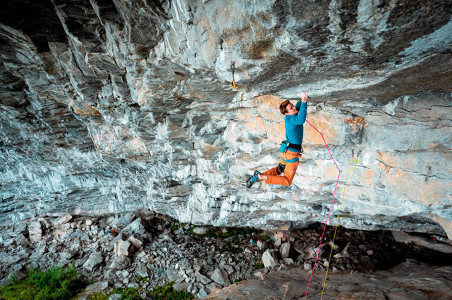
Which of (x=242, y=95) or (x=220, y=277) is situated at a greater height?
(x=242, y=95)

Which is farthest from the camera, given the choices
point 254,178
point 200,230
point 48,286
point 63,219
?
point 63,219

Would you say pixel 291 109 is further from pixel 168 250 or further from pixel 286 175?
pixel 168 250

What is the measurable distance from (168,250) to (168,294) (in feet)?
8.57

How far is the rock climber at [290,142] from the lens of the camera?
4316mm

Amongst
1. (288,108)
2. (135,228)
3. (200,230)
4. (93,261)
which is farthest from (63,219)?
(288,108)

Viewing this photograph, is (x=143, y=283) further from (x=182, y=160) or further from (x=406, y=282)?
(x=406, y=282)

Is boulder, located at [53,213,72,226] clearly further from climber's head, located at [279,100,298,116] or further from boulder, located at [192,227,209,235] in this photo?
climber's head, located at [279,100,298,116]

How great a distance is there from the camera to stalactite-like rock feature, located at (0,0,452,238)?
291cm

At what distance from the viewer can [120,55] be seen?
5527mm

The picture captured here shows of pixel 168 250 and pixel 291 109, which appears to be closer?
pixel 291 109

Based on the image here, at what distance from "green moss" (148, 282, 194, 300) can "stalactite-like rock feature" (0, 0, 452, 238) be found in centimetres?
314

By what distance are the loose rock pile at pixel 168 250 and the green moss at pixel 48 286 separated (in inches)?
19.1

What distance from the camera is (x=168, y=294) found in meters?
10.0

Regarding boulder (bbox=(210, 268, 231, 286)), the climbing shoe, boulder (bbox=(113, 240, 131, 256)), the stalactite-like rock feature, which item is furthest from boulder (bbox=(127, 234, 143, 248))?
the climbing shoe
